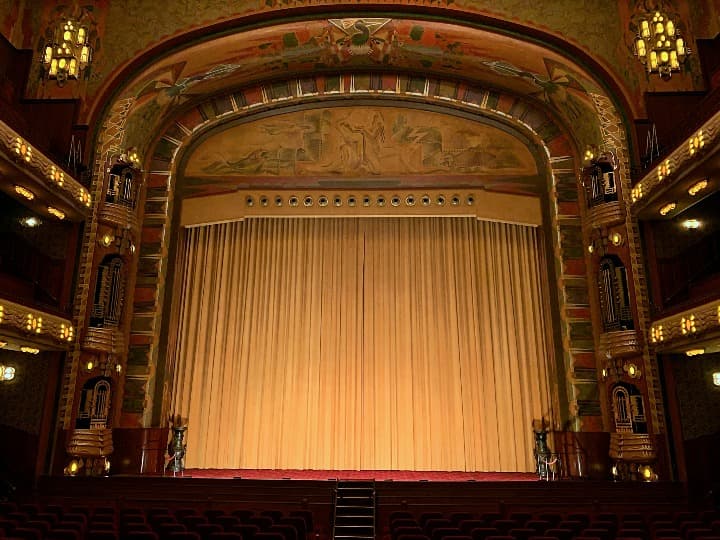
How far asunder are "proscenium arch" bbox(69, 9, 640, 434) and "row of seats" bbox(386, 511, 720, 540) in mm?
4953

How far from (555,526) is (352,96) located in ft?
33.5

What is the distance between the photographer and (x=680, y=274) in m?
10.8

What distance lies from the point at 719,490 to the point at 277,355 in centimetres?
867

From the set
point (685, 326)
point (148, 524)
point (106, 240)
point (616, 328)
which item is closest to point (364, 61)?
point (106, 240)


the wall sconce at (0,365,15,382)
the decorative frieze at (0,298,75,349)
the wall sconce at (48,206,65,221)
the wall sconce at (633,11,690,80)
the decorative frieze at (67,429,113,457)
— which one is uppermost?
the wall sconce at (633,11,690,80)

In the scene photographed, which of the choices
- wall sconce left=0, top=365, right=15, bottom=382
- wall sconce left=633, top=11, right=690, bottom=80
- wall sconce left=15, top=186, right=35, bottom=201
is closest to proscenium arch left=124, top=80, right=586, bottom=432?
wall sconce left=0, top=365, right=15, bottom=382

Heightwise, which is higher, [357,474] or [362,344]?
[362,344]

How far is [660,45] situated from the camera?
811 centimetres

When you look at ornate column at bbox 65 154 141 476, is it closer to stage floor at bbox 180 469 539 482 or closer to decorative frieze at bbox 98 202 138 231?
decorative frieze at bbox 98 202 138 231

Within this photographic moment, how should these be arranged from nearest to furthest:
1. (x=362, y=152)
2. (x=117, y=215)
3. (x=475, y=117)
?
(x=117, y=215), (x=362, y=152), (x=475, y=117)

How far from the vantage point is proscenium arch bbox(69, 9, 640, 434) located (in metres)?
11.8

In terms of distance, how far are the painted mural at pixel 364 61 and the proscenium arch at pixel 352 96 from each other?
0.25 meters

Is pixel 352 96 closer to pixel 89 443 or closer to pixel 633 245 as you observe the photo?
pixel 633 245

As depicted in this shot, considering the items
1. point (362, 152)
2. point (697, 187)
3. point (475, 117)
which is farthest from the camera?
point (475, 117)
